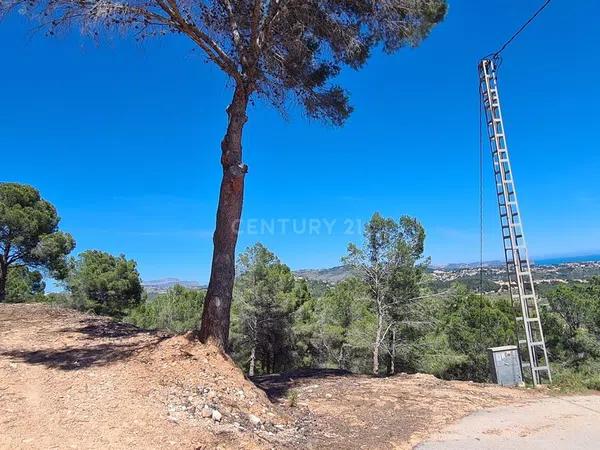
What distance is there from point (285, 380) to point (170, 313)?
14.5m

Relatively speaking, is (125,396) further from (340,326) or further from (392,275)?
(340,326)

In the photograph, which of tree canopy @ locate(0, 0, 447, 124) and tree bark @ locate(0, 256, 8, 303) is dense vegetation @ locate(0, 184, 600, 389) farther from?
tree canopy @ locate(0, 0, 447, 124)

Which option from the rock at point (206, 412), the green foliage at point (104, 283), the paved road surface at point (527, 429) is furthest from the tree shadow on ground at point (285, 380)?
the green foliage at point (104, 283)

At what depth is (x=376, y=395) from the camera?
636 cm

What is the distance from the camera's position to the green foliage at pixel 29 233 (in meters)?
15.0

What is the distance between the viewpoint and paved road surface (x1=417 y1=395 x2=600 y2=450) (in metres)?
4.28


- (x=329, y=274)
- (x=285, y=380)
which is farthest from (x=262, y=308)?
(x=285, y=380)

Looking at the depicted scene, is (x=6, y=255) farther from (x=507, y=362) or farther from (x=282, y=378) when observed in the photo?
(x=507, y=362)

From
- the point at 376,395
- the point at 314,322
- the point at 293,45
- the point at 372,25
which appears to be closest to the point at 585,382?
the point at 376,395

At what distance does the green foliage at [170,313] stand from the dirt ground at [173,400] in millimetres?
13162

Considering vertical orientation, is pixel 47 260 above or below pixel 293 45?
below

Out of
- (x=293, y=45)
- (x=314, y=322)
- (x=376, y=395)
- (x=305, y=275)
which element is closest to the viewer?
(x=376, y=395)

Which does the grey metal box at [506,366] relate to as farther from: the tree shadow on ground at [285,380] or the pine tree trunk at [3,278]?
the pine tree trunk at [3,278]

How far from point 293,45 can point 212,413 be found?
5.91 m
